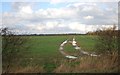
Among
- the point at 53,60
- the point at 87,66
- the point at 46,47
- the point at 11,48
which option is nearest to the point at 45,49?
the point at 46,47

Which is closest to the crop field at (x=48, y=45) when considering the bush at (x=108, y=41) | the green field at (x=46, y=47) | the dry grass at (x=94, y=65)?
the green field at (x=46, y=47)

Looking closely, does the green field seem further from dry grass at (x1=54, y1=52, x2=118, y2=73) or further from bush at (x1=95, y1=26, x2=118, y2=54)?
dry grass at (x1=54, y1=52, x2=118, y2=73)

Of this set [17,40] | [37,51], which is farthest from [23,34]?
[37,51]

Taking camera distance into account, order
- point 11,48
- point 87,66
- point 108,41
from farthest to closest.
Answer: point 108,41, point 87,66, point 11,48

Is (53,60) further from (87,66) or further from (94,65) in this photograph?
(94,65)

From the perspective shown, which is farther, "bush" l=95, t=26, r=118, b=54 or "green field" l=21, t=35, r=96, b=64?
"bush" l=95, t=26, r=118, b=54

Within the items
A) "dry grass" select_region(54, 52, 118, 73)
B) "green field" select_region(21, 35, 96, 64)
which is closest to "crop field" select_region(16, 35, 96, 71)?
"green field" select_region(21, 35, 96, 64)

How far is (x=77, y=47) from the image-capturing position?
10.6m

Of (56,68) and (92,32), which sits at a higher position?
(92,32)

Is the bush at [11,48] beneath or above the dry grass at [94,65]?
above

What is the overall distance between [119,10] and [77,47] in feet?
5.67

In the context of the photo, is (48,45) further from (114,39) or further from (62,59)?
(114,39)

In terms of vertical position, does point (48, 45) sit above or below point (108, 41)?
below

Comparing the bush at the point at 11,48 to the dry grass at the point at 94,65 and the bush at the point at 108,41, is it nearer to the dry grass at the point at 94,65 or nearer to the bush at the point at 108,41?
the dry grass at the point at 94,65
